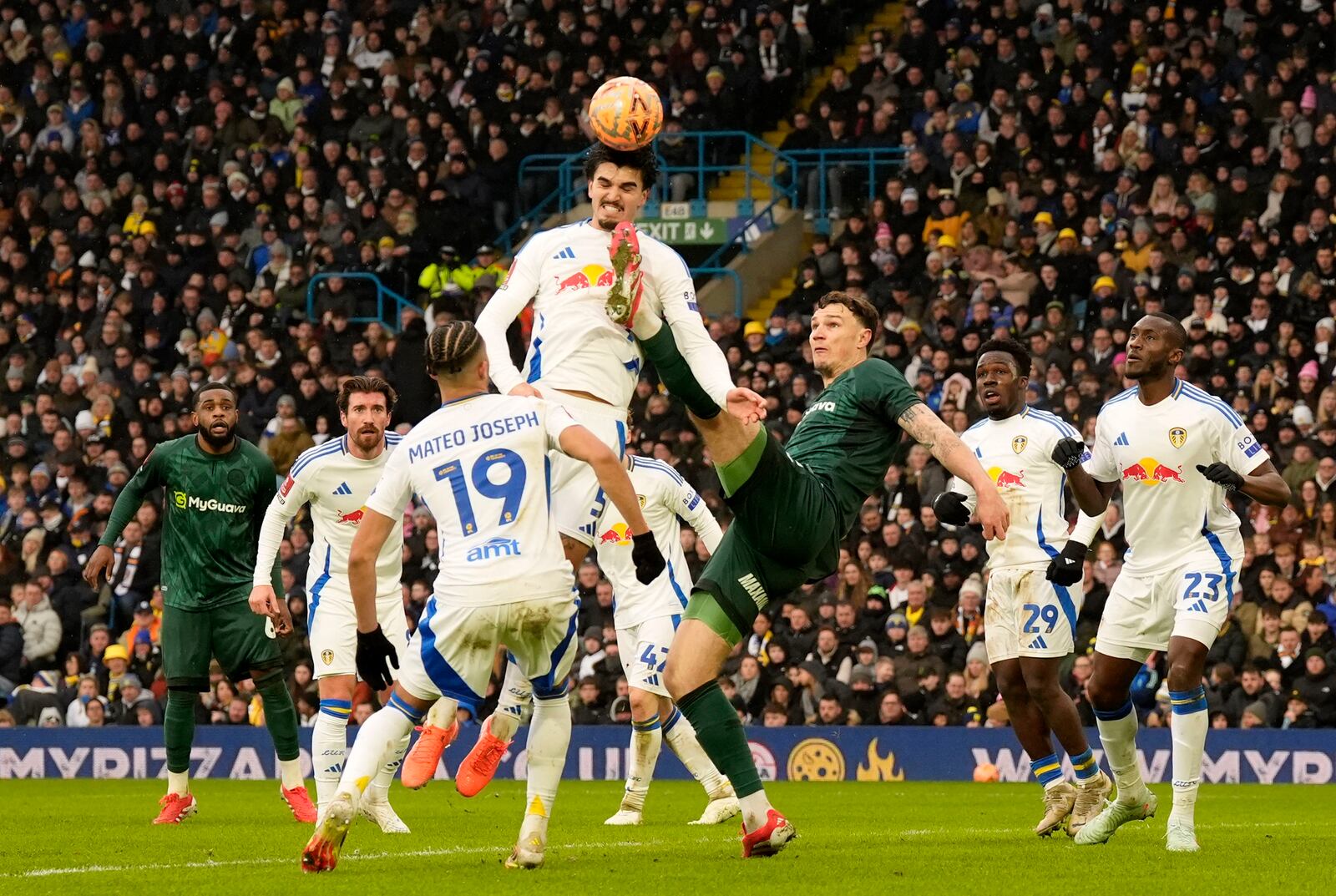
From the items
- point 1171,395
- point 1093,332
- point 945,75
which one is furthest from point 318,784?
point 945,75

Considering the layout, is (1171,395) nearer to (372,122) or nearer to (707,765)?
(707,765)

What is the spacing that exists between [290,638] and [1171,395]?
13403mm

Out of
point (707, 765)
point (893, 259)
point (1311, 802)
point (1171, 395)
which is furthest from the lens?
point (893, 259)

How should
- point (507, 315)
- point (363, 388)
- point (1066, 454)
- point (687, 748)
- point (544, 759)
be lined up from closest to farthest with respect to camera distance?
point (544, 759) → point (507, 315) → point (1066, 454) → point (363, 388) → point (687, 748)

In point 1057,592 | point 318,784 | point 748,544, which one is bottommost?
point 318,784

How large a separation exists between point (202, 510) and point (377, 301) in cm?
1487

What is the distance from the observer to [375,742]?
27.6ft

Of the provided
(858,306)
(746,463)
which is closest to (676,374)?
(746,463)

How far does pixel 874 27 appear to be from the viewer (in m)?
28.9

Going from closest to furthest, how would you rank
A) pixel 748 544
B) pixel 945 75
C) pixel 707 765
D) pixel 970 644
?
pixel 748 544 → pixel 707 765 → pixel 970 644 → pixel 945 75

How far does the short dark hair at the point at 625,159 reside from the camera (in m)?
9.98

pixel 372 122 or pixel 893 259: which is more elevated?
pixel 372 122

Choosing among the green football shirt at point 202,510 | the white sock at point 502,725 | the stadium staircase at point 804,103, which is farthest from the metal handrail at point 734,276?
the white sock at point 502,725

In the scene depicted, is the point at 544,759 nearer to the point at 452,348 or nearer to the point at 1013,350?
the point at 452,348
